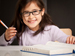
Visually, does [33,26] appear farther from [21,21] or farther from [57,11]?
[57,11]

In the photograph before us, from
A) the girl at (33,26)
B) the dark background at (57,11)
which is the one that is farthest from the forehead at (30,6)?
the dark background at (57,11)

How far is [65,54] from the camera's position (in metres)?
0.36

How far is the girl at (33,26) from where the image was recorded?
0.94m

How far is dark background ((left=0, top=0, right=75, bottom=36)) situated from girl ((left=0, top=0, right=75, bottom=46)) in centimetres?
114

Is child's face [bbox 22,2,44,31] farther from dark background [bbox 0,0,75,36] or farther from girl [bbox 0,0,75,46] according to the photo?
dark background [bbox 0,0,75,36]

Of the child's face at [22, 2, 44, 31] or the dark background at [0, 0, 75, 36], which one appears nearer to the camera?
the child's face at [22, 2, 44, 31]

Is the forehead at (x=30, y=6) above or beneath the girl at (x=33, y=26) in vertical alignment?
above

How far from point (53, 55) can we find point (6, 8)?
1878 mm

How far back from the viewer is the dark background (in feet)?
6.98

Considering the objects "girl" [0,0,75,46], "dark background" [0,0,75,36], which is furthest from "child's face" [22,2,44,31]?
"dark background" [0,0,75,36]

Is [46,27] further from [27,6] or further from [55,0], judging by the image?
[55,0]

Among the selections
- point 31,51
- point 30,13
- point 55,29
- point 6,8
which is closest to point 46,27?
point 55,29

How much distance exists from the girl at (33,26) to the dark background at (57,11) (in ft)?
3.74

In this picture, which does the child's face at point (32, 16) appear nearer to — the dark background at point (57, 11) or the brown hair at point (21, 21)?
the brown hair at point (21, 21)
